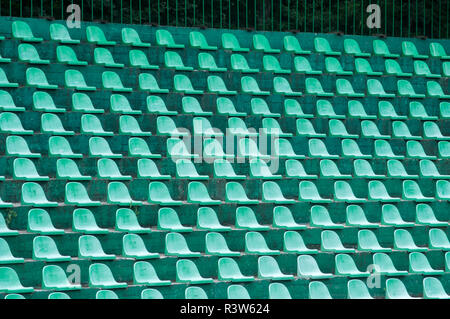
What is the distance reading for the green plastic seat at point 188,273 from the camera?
653 centimetres

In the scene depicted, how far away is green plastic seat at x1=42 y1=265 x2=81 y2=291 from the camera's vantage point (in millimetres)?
6055

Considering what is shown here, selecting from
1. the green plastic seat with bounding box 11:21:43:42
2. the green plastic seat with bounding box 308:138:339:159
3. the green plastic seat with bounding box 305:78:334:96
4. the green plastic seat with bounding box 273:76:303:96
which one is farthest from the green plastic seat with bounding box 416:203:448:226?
the green plastic seat with bounding box 11:21:43:42

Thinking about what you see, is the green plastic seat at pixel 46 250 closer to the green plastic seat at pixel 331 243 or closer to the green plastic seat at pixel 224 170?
the green plastic seat at pixel 224 170

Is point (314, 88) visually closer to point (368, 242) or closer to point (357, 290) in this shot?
point (368, 242)

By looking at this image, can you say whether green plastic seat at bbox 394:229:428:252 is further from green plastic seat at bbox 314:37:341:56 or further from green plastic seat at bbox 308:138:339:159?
green plastic seat at bbox 314:37:341:56

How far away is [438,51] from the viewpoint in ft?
31.3

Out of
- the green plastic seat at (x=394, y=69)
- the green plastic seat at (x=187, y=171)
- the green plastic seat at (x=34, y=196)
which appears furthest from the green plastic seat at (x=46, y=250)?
the green plastic seat at (x=394, y=69)

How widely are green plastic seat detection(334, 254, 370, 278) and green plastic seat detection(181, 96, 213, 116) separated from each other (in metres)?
2.04

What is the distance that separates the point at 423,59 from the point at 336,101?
154 cm

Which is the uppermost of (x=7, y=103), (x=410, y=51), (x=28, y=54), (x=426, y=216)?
(x=410, y=51)

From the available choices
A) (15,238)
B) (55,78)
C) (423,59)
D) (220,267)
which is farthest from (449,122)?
(15,238)

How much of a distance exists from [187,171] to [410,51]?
359 cm

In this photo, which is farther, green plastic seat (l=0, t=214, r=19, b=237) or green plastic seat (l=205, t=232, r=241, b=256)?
green plastic seat (l=205, t=232, r=241, b=256)

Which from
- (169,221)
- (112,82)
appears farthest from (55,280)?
(112,82)
